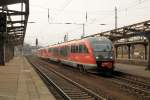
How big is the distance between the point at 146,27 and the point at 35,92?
14.8 meters

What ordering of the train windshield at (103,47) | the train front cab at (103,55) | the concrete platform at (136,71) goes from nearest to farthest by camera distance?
the train front cab at (103,55)
the concrete platform at (136,71)
the train windshield at (103,47)

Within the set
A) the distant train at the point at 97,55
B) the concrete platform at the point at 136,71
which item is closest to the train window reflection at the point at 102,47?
the distant train at the point at 97,55

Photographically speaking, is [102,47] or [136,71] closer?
[102,47]

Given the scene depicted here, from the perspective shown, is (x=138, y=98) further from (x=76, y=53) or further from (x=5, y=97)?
(x=76, y=53)

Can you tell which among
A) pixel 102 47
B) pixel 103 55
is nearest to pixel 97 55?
pixel 103 55

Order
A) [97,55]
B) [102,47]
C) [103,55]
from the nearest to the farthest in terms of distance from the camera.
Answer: [97,55]
[103,55]
[102,47]

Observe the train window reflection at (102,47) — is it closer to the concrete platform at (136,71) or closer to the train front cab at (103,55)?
the train front cab at (103,55)

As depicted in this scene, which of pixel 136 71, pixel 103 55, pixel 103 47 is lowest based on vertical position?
pixel 136 71

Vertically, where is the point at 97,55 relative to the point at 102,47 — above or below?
below

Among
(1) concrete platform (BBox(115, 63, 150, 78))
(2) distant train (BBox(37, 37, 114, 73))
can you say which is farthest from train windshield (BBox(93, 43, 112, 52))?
(1) concrete platform (BBox(115, 63, 150, 78))

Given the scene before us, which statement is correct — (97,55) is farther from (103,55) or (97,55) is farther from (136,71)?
(136,71)

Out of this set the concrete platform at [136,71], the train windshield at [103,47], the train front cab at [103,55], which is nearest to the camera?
the train front cab at [103,55]

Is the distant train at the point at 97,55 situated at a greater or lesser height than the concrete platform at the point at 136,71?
greater

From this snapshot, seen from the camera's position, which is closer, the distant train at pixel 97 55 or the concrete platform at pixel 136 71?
the distant train at pixel 97 55
